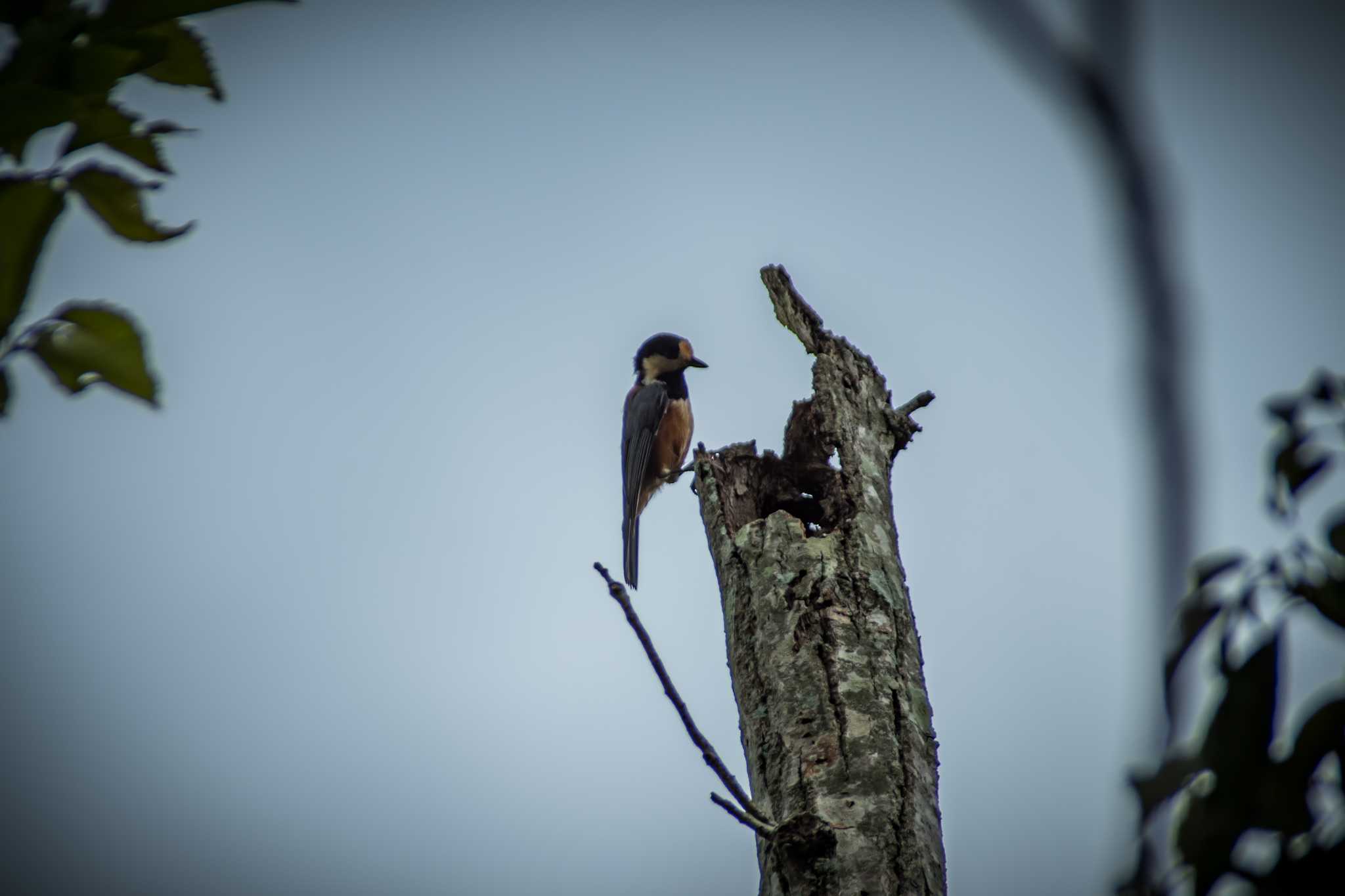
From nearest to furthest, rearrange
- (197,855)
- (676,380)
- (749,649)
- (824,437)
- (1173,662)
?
(1173,662)
(749,649)
(824,437)
(676,380)
(197,855)

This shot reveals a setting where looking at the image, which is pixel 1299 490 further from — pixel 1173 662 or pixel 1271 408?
pixel 1173 662

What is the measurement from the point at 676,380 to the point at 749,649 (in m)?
5.79

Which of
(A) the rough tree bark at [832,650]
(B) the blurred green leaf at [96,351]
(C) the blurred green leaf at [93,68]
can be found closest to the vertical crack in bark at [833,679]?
(A) the rough tree bark at [832,650]

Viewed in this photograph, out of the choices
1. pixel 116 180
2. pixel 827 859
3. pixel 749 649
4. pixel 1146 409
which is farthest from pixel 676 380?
pixel 1146 409

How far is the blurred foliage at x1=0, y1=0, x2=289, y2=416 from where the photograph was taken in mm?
1146

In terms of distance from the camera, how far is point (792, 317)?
3.64 metres

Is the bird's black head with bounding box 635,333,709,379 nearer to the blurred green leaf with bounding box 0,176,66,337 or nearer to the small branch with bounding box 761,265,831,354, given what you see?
the small branch with bounding box 761,265,831,354

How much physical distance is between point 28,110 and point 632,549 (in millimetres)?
5852

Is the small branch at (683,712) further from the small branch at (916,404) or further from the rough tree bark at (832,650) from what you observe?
the small branch at (916,404)

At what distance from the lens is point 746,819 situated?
206cm

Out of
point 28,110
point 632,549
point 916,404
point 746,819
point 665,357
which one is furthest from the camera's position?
point 665,357

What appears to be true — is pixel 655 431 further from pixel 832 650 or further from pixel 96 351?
pixel 96 351

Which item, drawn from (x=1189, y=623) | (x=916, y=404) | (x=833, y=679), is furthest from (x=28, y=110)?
(x=916, y=404)

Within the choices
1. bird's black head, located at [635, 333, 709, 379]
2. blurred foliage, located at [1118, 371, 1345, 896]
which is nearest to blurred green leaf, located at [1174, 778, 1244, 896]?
blurred foliage, located at [1118, 371, 1345, 896]
